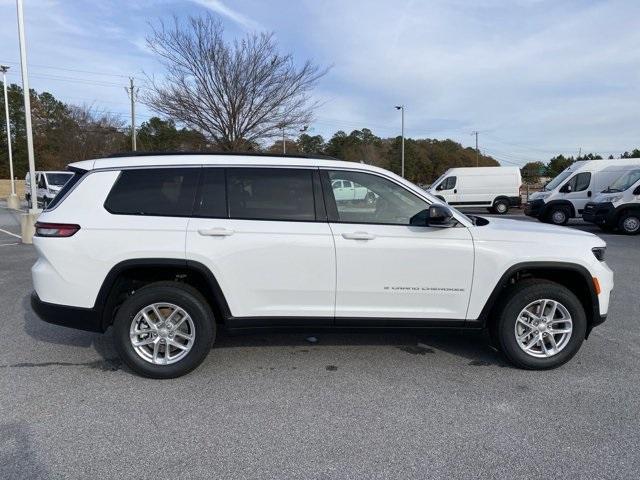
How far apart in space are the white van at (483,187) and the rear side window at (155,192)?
22668 millimetres

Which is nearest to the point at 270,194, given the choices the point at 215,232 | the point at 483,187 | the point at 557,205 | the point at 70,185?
the point at 215,232

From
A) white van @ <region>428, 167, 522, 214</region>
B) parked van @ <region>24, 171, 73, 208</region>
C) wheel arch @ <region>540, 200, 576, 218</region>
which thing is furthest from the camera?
white van @ <region>428, 167, 522, 214</region>

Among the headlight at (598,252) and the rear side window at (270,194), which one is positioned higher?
the rear side window at (270,194)

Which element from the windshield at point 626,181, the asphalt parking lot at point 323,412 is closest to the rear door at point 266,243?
the asphalt parking lot at point 323,412

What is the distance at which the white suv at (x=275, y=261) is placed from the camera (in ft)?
13.0

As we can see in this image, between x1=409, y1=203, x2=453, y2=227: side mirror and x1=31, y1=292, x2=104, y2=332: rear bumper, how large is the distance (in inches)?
107

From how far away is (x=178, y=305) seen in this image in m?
3.98

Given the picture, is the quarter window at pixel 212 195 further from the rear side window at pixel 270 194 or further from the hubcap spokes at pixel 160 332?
the hubcap spokes at pixel 160 332

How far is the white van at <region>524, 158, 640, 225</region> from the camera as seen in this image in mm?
18250

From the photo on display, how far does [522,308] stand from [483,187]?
898 inches

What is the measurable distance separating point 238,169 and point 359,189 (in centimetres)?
104

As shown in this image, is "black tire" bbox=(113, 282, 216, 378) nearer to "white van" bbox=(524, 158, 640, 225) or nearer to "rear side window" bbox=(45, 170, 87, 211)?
"rear side window" bbox=(45, 170, 87, 211)

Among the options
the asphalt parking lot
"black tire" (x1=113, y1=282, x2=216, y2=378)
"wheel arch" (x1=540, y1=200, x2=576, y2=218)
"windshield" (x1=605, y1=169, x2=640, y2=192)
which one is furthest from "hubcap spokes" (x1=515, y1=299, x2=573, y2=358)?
"wheel arch" (x1=540, y1=200, x2=576, y2=218)

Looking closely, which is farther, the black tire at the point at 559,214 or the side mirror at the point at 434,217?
the black tire at the point at 559,214
